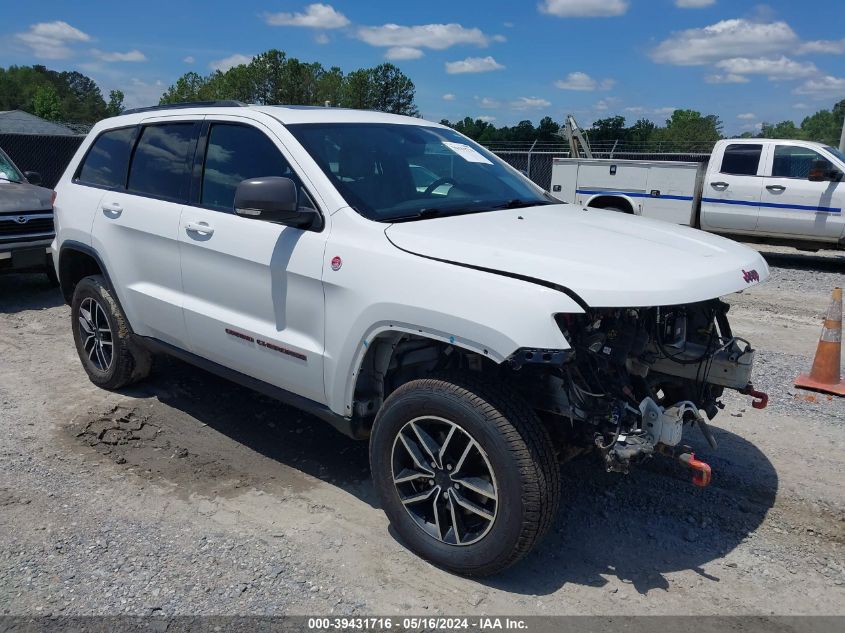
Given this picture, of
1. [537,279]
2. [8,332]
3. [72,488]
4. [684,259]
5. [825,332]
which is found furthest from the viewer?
[8,332]

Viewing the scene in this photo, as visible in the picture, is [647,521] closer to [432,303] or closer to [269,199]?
[432,303]

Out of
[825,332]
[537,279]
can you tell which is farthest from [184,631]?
[825,332]

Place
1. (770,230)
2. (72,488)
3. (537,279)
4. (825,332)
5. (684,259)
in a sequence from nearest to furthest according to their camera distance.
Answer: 1. (537,279)
2. (684,259)
3. (72,488)
4. (825,332)
5. (770,230)

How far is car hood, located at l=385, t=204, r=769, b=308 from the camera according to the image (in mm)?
2740

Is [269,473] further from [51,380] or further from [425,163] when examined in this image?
[51,380]

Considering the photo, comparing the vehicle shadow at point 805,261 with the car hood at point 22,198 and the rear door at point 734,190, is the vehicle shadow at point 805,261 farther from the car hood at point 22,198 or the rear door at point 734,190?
the car hood at point 22,198

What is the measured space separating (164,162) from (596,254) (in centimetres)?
293

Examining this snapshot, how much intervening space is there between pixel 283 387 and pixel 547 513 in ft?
5.27

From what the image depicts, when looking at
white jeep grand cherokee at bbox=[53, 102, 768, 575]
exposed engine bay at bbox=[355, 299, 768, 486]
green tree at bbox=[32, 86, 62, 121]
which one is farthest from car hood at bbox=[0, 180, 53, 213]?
green tree at bbox=[32, 86, 62, 121]

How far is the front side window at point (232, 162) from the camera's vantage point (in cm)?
380

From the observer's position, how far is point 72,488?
3.99m

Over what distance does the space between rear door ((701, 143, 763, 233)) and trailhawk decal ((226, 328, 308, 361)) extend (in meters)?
10.6

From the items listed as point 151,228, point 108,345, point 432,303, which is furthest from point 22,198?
point 432,303

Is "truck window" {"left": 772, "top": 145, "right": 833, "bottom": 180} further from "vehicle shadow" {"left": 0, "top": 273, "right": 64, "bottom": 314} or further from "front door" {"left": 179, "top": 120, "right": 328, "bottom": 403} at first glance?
"vehicle shadow" {"left": 0, "top": 273, "right": 64, "bottom": 314}
